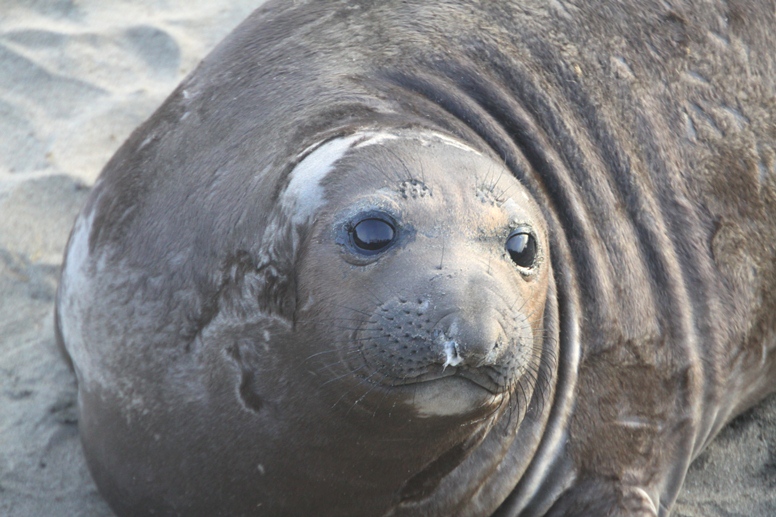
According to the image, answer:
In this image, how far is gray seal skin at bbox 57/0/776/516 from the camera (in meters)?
2.45

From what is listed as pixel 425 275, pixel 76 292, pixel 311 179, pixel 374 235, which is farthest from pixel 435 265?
pixel 76 292

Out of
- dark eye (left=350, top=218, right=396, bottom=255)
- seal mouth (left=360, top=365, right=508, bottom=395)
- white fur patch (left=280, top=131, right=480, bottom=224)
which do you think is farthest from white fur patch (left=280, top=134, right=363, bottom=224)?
seal mouth (left=360, top=365, right=508, bottom=395)

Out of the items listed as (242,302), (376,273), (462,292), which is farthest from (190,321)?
(462,292)

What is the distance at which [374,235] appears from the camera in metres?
2.41

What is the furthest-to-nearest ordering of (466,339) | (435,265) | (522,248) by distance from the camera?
(522,248) → (435,265) → (466,339)

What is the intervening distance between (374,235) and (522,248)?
1.35 ft

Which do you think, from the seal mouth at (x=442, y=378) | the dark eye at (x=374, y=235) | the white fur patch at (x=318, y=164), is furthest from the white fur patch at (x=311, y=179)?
the seal mouth at (x=442, y=378)

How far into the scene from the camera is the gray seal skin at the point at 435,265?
2447 mm

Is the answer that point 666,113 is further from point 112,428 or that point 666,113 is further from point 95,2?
point 95,2

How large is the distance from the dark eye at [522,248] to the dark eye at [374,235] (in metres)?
0.33

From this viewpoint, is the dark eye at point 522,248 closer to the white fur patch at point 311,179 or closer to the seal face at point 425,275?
the seal face at point 425,275

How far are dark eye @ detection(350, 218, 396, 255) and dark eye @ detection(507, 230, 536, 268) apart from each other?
0.33 metres

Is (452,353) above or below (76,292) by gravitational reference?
above

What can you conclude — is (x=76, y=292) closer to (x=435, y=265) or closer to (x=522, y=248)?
(x=435, y=265)
